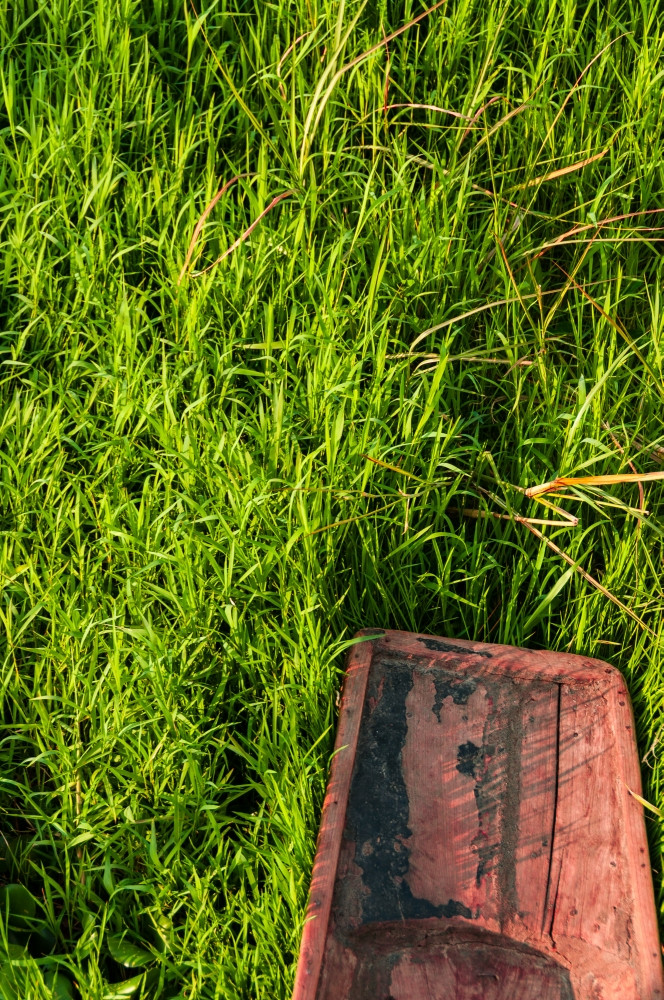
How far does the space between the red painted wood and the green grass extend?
82 mm

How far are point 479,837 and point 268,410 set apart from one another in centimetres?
92

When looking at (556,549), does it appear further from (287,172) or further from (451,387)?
(287,172)

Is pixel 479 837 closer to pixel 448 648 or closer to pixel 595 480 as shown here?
pixel 448 648

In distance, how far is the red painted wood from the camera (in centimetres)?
142

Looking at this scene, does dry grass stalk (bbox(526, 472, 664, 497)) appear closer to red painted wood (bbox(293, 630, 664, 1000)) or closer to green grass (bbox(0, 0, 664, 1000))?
green grass (bbox(0, 0, 664, 1000))

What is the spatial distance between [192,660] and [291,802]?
1.00 ft

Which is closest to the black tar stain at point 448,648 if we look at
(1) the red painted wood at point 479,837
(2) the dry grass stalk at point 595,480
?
(1) the red painted wood at point 479,837

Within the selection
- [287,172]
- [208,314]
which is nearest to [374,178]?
[287,172]

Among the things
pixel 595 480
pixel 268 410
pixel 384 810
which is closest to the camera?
pixel 384 810

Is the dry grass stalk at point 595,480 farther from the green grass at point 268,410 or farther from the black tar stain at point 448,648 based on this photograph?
the black tar stain at point 448,648

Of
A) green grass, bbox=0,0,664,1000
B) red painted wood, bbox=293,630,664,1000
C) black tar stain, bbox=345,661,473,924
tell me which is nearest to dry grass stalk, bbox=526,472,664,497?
green grass, bbox=0,0,664,1000

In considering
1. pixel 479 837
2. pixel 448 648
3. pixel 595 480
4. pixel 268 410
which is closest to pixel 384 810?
pixel 479 837

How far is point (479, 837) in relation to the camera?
1538mm

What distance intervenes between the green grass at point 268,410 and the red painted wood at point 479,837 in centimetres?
8
